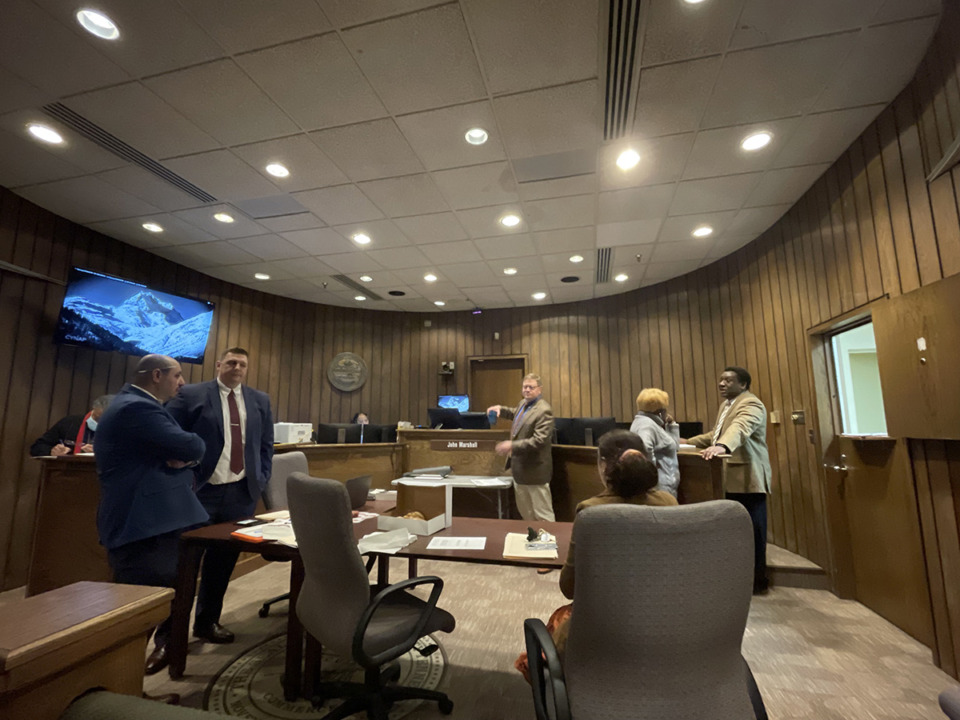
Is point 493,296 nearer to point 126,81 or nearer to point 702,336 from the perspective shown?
point 702,336

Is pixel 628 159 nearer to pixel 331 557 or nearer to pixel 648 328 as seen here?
pixel 331 557

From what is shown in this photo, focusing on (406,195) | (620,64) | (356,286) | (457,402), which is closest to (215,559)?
(406,195)

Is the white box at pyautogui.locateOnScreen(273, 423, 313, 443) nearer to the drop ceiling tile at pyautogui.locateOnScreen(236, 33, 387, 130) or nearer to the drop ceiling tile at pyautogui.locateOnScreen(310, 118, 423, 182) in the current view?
the drop ceiling tile at pyautogui.locateOnScreen(310, 118, 423, 182)

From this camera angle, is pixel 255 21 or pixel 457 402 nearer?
pixel 255 21

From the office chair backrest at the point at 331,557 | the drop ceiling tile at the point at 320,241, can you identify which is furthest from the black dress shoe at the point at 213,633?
the drop ceiling tile at the point at 320,241

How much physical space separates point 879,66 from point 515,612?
4026 millimetres

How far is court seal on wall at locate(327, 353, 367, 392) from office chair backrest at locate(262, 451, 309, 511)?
4373 millimetres

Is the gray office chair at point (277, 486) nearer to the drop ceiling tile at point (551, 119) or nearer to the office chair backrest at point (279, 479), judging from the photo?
the office chair backrest at point (279, 479)

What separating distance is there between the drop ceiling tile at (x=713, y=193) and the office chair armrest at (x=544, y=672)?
143 inches

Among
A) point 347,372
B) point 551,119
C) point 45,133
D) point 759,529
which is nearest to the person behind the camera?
point 551,119

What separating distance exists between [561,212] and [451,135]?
4.96 ft

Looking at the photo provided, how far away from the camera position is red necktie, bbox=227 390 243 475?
9.16ft

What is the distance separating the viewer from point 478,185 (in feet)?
12.3

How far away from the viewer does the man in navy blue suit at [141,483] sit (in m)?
2.13
